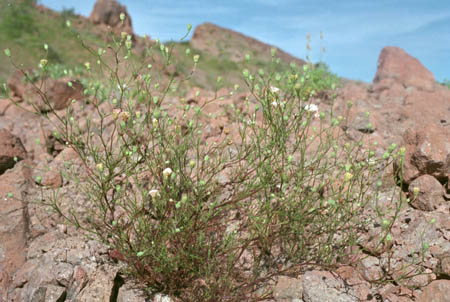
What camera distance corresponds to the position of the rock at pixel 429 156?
3145 millimetres

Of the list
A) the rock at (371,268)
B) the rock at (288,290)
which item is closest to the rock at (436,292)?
the rock at (371,268)

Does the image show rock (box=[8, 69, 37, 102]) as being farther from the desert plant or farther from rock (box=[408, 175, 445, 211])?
rock (box=[408, 175, 445, 211])

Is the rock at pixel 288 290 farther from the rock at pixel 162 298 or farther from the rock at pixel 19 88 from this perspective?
the rock at pixel 19 88

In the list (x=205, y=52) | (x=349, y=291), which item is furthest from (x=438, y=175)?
(x=205, y=52)

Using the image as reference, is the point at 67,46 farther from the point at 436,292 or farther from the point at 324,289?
the point at 436,292

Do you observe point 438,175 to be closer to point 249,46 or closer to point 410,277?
point 410,277

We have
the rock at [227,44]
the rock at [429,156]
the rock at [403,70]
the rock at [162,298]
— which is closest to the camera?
the rock at [162,298]

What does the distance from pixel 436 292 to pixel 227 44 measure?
2509cm

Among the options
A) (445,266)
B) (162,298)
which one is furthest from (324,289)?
(162,298)

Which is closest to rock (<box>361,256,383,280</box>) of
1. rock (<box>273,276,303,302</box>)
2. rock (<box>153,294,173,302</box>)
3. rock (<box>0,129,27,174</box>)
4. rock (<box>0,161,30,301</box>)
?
rock (<box>273,276,303,302</box>)

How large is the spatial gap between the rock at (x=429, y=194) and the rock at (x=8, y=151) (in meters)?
3.73

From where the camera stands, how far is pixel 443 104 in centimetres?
431

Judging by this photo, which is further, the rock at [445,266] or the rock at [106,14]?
the rock at [106,14]

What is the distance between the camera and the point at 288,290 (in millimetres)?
2572
